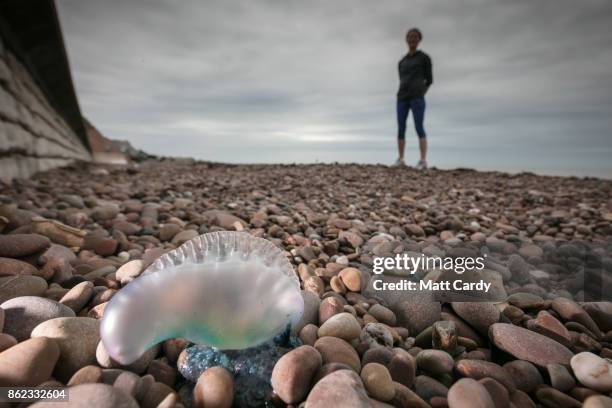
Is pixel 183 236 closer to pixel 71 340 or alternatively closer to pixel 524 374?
pixel 71 340

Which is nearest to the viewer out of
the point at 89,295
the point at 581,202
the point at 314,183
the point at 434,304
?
the point at 89,295

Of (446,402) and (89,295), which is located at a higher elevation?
(89,295)

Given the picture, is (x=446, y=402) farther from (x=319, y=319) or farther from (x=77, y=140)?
(x=77, y=140)

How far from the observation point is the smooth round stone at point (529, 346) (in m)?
1.28

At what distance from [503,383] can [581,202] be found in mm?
4980

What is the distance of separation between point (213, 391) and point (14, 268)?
4.20ft

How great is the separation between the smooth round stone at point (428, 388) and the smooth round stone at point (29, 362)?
1.15 m

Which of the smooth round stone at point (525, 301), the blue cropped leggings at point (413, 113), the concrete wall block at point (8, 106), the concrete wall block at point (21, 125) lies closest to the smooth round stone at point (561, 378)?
the smooth round stone at point (525, 301)

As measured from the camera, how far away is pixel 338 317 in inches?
54.1

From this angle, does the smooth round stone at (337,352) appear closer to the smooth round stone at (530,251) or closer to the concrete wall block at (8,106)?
the smooth round stone at (530,251)

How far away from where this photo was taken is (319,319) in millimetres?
1524

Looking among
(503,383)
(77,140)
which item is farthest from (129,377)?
(77,140)

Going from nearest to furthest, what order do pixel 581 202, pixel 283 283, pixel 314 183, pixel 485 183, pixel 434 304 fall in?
pixel 283 283, pixel 434 304, pixel 581 202, pixel 314 183, pixel 485 183

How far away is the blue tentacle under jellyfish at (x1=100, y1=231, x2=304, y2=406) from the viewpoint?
3.46ft
